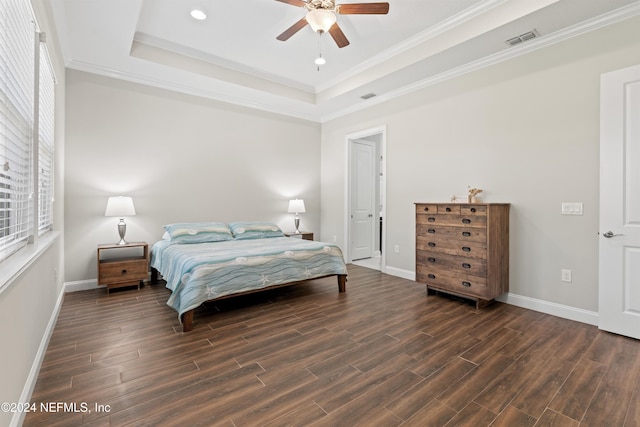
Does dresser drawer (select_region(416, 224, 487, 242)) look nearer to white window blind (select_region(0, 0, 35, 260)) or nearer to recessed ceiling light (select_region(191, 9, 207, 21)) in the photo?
recessed ceiling light (select_region(191, 9, 207, 21))

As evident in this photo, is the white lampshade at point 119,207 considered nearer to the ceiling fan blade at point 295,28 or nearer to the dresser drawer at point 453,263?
the ceiling fan blade at point 295,28

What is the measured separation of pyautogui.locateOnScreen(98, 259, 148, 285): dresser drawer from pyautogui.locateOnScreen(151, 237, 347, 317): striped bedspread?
0.19 m

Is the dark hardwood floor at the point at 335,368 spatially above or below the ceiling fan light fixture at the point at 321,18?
below

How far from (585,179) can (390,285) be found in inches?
94.5

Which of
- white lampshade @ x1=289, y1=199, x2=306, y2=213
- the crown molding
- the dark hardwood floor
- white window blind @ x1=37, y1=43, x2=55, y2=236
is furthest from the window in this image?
the crown molding

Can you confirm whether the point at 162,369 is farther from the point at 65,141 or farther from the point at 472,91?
the point at 472,91

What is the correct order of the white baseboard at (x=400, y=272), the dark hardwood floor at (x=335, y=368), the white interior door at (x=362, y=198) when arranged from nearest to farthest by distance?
the dark hardwood floor at (x=335, y=368), the white baseboard at (x=400, y=272), the white interior door at (x=362, y=198)

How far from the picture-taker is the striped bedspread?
2873 mm

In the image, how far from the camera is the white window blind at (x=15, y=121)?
1.52 m

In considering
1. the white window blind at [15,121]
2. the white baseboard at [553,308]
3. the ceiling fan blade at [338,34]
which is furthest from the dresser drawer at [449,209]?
the white window blind at [15,121]

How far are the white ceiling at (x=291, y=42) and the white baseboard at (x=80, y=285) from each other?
2.65m

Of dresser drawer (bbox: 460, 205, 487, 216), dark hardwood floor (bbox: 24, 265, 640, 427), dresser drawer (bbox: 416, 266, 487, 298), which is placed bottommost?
dark hardwood floor (bbox: 24, 265, 640, 427)

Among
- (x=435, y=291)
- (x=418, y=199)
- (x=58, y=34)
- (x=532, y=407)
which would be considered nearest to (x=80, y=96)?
(x=58, y=34)

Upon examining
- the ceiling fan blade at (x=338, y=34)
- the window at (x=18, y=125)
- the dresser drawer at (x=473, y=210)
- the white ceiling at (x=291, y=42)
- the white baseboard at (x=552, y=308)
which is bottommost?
the white baseboard at (x=552, y=308)
